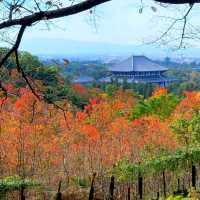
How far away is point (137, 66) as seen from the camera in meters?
75.4

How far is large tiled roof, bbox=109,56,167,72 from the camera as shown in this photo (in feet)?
239

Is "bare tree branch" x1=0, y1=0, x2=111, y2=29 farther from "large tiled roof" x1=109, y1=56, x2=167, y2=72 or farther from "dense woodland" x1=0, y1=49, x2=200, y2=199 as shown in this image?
"large tiled roof" x1=109, y1=56, x2=167, y2=72

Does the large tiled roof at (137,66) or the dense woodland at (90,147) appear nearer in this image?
the dense woodland at (90,147)

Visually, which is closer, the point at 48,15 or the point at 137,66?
the point at 48,15

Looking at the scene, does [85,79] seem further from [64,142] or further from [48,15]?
[48,15]

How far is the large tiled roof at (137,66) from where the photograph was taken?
7291 centimetres

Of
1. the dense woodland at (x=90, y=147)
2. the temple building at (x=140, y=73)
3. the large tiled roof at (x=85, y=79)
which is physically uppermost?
the temple building at (x=140, y=73)

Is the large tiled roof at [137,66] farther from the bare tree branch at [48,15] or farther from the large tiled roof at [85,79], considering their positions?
the bare tree branch at [48,15]

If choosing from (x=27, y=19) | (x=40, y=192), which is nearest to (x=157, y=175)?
(x=40, y=192)

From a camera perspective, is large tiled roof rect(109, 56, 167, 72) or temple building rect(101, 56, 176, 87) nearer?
temple building rect(101, 56, 176, 87)

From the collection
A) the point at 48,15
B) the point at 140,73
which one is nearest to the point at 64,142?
the point at 48,15

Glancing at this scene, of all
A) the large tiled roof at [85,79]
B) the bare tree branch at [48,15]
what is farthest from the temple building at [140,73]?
the bare tree branch at [48,15]

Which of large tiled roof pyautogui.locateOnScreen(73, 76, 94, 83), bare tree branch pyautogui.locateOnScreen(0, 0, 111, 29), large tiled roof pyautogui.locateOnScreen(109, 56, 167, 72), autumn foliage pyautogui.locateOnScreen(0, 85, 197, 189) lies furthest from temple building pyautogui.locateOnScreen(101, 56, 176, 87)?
bare tree branch pyautogui.locateOnScreen(0, 0, 111, 29)

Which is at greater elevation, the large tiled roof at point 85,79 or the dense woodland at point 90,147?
the large tiled roof at point 85,79
